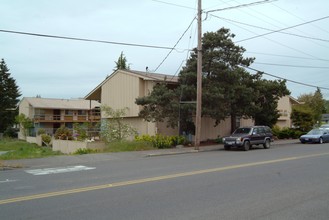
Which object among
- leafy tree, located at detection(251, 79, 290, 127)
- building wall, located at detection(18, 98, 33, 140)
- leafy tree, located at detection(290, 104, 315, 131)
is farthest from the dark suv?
building wall, located at detection(18, 98, 33, 140)

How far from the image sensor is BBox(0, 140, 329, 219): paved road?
671 cm

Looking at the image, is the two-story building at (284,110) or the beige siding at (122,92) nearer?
the beige siding at (122,92)

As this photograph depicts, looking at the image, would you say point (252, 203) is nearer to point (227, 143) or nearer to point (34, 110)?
point (227, 143)

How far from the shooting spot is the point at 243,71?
27859mm

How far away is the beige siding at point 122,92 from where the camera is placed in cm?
2990

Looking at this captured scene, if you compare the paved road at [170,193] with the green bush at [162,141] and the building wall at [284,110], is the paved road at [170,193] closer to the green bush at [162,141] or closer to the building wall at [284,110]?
the green bush at [162,141]

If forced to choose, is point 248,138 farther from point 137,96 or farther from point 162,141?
point 137,96

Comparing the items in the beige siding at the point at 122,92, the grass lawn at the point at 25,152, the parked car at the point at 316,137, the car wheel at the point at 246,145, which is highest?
the beige siding at the point at 122,92

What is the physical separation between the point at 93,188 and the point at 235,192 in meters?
3.72

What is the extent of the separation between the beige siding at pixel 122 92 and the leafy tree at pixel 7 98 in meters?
36.4

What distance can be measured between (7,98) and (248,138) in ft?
174

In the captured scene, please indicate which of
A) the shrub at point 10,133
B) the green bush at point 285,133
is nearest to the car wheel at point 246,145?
the green bush at point 285,133

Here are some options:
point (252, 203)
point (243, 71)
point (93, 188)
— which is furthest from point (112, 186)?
point (243, 71)

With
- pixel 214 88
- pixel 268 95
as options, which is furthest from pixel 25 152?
pixel 268 95
